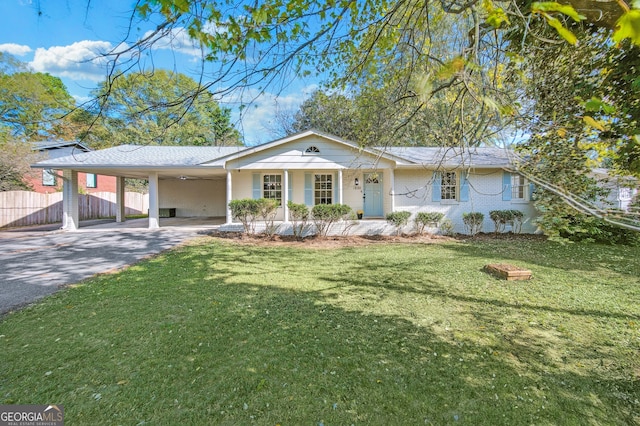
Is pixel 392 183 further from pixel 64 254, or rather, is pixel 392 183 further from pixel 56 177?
pixel 56 177

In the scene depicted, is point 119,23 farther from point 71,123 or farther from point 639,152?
point 71,123

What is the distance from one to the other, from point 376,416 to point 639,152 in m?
3.32

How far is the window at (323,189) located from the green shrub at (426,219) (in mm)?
4117

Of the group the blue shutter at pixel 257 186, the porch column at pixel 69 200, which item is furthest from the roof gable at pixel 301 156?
the porch column at pixel 69 200

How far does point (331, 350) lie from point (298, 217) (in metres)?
8.80

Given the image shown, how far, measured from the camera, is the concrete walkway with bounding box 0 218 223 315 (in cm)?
519

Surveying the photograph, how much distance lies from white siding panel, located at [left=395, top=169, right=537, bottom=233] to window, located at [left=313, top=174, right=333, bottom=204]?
10.2 ft

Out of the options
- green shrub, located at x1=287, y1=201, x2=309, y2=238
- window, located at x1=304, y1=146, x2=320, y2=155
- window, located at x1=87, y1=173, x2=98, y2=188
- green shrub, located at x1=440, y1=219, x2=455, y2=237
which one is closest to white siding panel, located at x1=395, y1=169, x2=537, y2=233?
green shrub, located at x1=440, y1=219, x2=455, y2=237

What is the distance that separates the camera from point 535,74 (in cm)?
411

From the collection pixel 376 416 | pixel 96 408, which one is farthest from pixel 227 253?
pixel 376 416

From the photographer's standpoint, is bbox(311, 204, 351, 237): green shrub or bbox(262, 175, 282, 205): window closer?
bbox(311, 204, 351, 237): green shrub

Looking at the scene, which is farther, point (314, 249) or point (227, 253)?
point (314, 249)

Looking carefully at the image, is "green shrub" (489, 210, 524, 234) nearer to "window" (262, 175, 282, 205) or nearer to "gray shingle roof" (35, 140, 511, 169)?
"gray shingle roof" (35, 140, 511, 169)

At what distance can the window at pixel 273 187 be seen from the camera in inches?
535
